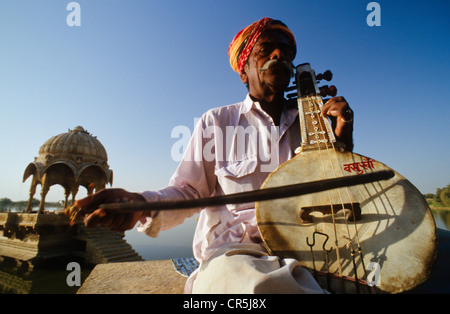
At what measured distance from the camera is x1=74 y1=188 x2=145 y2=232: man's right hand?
3.55 ft

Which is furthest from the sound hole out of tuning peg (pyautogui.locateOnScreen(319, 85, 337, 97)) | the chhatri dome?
the chhatri dome

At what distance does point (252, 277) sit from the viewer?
85cm

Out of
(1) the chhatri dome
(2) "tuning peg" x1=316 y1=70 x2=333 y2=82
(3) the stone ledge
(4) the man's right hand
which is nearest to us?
(4) the man's right hand

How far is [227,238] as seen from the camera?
1482 millimetres

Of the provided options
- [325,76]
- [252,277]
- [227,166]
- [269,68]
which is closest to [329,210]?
[252,277]

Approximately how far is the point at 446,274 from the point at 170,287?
2.00 m

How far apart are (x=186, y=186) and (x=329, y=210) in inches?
42.1

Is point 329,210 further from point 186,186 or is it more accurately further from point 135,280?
point 135,280

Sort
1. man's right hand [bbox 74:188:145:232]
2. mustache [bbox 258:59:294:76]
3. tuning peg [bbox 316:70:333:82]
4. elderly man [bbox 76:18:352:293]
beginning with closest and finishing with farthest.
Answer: elderly man [bbox 76:18:352:293], man's right hand [bbox 74:188:145:232], mustache [bbox 258:59:294:76], tuning peg [bbox 316:70:333:82]

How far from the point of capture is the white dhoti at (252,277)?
83cm

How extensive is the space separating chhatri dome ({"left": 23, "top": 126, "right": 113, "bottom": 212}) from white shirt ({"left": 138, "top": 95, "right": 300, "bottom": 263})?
14.7 m

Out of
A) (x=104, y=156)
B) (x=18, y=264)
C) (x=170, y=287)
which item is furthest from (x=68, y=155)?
(x=170, y=287)

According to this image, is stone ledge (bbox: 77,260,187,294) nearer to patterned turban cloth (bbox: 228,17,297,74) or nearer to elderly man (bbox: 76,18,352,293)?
elderly man (bbox: 76,18,352,293)
